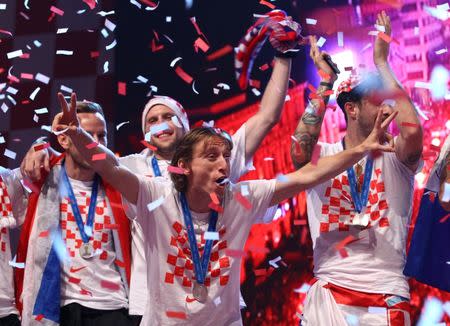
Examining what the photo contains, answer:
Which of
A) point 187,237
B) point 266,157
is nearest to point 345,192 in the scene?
point 187,237

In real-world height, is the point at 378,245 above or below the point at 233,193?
below

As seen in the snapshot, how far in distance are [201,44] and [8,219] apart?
6.67ft

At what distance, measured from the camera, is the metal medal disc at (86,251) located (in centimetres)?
375

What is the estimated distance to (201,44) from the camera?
562cm

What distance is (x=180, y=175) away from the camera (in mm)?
3293

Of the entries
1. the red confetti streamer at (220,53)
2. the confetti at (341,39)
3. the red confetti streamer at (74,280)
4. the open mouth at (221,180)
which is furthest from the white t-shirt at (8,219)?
the confetti at (341,39)

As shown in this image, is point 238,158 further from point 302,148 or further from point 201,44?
point 201,44

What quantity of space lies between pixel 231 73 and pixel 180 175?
7.67ft

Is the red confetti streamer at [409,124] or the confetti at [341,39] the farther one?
the confetti at [341,39]

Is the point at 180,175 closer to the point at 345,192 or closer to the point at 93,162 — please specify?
the point at 93,162

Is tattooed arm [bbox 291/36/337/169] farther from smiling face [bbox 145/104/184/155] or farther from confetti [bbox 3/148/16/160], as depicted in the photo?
confetti [bbox 3/148/16/160]

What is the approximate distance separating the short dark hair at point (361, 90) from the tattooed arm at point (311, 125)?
0.11 m

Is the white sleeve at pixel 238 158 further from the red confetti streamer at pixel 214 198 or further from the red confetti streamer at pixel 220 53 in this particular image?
the red confetti streamer at pixel 220 53

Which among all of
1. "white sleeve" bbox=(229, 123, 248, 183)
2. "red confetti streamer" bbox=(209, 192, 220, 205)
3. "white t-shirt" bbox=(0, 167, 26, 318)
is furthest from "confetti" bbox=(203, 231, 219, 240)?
"white t-shirt" bbox=(0, 167, 26, 318)
